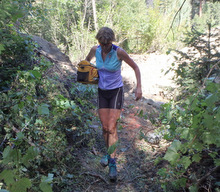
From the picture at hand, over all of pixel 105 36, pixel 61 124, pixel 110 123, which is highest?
pixel 105 36

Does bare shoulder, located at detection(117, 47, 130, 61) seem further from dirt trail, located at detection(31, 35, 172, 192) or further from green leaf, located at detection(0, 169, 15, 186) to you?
green leaf, located at detection(0, 169, 15, 186)

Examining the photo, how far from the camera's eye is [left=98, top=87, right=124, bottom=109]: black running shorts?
3146 mm

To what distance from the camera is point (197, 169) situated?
258cm

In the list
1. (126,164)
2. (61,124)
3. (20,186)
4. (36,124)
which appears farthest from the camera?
(126,164)

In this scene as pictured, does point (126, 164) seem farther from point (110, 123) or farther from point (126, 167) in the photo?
point (110, 123)

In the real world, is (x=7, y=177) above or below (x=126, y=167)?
above

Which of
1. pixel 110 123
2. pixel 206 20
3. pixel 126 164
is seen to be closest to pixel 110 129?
pixel 110 123

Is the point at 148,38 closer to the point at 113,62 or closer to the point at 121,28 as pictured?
the point at 121,28

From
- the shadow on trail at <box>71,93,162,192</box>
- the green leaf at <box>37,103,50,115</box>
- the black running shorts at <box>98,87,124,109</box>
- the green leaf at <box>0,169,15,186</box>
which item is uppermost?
the green leaf at <box>37,103,50,115</box>

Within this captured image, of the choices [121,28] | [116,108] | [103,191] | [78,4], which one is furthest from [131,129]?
[78,4]

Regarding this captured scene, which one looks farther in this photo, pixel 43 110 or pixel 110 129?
pixel 110 129

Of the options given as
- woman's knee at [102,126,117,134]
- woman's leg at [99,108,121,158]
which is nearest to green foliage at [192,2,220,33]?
woman's leg at [99,108,121,158]

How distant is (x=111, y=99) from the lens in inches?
125

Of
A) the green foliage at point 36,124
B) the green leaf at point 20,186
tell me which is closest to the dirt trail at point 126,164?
the green foliage at point 36,124
